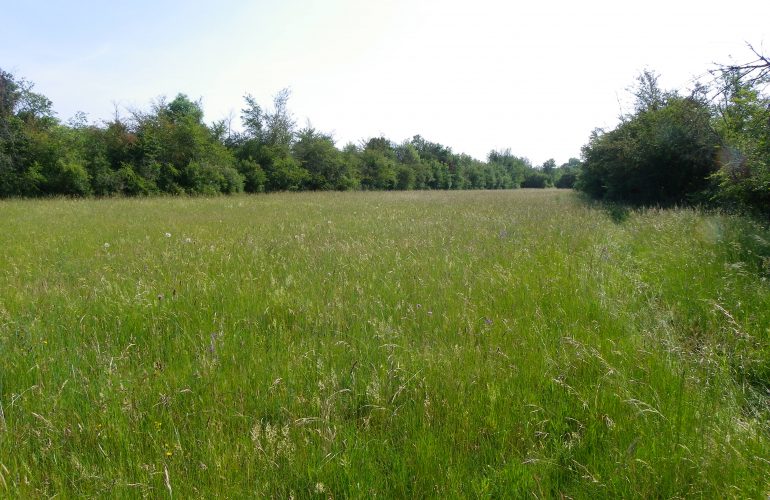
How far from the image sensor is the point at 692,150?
11656mm

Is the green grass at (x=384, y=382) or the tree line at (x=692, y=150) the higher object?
the tree line at (x=692, y=150)

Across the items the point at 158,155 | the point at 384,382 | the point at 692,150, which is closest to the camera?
the point at 384,382

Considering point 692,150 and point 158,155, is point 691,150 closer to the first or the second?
point 692,150

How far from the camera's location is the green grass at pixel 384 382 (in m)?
1.57

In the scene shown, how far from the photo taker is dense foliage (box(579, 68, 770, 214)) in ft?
20.6

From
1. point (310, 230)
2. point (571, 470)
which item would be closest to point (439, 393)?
point (571, 470)

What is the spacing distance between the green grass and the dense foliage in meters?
3.09

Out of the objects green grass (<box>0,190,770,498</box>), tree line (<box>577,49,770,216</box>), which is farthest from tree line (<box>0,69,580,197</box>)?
green grass (<box>0,190,770,498</box>)

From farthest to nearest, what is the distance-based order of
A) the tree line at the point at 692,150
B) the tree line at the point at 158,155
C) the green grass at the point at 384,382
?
1. the tree line at the point at 158,155
2. the tree line at the point at 692,150
3. the green grass at the point at 384,382

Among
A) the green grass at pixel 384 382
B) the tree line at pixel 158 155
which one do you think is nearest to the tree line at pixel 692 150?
the green grass at pixel 384 382

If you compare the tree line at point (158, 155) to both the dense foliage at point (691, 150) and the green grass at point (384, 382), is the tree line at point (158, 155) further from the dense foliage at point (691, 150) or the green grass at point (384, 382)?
the green grass at point (384, 382)

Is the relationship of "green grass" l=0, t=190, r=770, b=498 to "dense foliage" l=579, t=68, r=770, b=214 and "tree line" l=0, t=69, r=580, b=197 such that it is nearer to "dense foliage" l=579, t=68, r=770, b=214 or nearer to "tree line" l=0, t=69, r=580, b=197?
"dense foliage" l=579, t=68, r=770, b=214

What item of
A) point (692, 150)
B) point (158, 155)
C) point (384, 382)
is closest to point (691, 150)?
point (692, 150)

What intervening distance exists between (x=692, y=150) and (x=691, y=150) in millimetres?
40
